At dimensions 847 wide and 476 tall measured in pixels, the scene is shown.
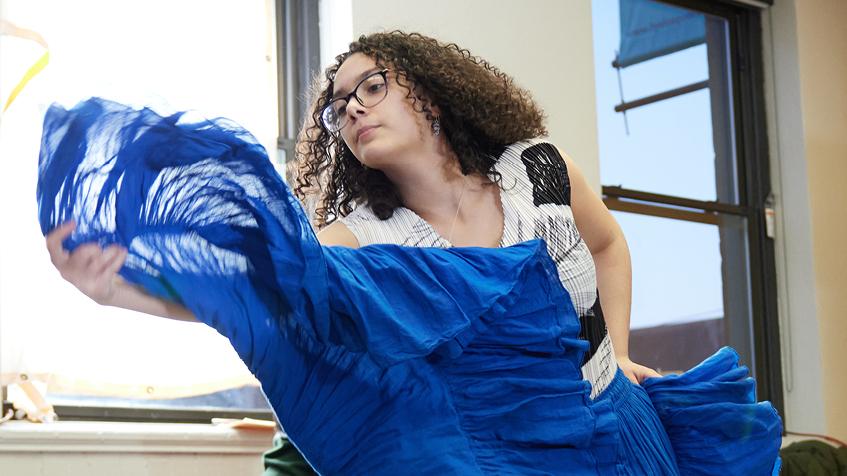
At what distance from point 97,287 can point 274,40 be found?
78.9 inches

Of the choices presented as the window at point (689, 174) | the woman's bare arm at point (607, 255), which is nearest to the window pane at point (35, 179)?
the woman's bare arm at point (607, 255)

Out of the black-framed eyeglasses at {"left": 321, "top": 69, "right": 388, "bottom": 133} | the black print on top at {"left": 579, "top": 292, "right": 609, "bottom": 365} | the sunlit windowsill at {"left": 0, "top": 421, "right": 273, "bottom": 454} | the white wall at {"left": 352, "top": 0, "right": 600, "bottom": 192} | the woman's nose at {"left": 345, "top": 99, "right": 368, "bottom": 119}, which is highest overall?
the white wall at {"left": 352, "top": 0, "right": 600, "bottom": 192}

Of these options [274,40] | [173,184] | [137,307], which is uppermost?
[274,40]

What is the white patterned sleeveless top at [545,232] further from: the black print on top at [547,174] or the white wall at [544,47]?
the white wall at [544,47]

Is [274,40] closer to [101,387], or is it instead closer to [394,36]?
[101,387]

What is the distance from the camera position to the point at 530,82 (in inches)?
125

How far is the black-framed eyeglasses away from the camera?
1663mm

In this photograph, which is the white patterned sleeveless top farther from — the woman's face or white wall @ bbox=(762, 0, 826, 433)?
white wall @ bbox=(762, 0, 826, 433)

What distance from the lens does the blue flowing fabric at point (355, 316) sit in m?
1.12

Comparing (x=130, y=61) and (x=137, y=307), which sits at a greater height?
(x=130, y=61)

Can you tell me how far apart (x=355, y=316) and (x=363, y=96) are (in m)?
0.54

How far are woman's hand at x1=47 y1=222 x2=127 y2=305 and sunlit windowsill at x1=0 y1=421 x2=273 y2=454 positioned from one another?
127 centimetres

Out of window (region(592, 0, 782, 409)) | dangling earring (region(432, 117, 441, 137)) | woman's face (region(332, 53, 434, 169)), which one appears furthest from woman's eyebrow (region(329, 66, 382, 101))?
window (region(592, 0, 782, 409))

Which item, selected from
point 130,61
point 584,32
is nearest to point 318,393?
point 130,61
